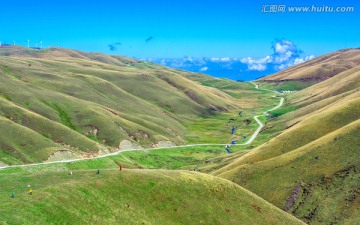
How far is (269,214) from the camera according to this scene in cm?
8050

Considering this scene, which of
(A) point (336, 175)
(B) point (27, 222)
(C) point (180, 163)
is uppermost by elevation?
(B) point (27, 222)

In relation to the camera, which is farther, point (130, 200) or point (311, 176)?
point (311, 176)

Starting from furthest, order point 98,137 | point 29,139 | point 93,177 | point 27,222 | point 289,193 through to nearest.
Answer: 1. point 98,137
2. point 29,139
3. point 289,193
4. point 93,177
5. point 27,222

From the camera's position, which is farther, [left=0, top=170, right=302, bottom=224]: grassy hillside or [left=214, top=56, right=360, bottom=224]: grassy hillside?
[left=214, top=56, right=360, bottom=224]: grassy hillside

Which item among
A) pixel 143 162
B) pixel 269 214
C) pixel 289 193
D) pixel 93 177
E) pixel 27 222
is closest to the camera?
pixel 27 222

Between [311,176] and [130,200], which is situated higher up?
[130,200]

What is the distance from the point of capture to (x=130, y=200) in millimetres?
66312

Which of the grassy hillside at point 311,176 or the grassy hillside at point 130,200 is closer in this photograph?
the grassy hillside at point 130,200

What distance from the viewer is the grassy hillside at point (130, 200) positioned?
174 feet

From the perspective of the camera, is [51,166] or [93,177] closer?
[93,177]

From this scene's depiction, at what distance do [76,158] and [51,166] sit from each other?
83.4 feet

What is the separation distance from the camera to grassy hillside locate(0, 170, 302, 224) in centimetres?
5308

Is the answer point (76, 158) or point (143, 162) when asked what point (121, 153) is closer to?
point (143, 162)

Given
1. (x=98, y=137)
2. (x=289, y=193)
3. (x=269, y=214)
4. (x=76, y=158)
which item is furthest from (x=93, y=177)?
(x=98, y=137)
